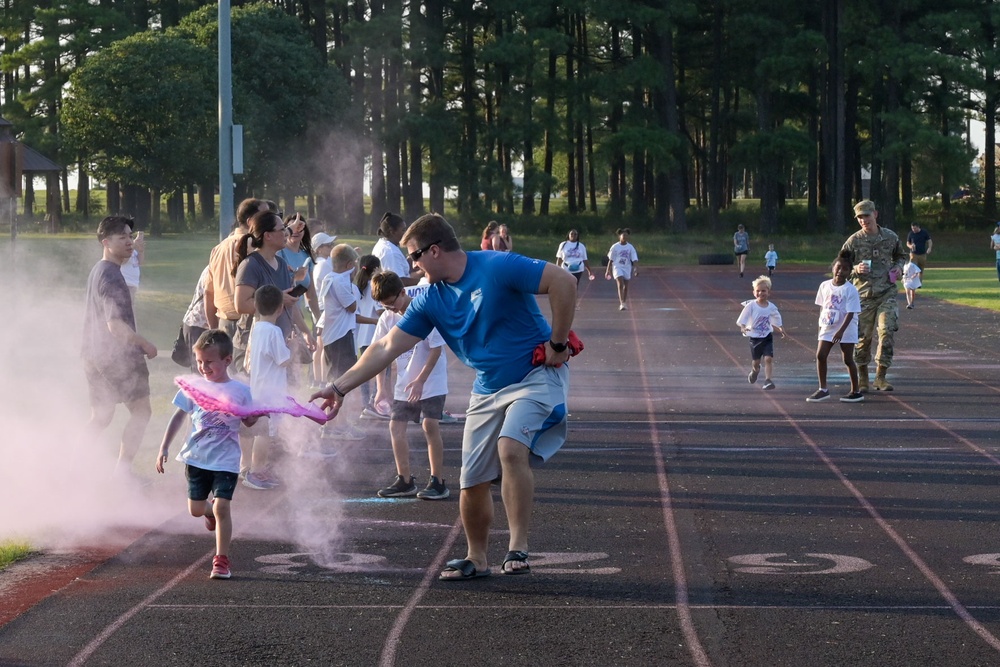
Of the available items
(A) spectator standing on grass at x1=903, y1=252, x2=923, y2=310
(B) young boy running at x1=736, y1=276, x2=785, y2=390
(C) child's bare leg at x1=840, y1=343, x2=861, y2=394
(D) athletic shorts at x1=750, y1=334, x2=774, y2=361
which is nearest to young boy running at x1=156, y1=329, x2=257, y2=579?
(C) child's bare leg at x1=840, y1=343, x2=861, y2=394

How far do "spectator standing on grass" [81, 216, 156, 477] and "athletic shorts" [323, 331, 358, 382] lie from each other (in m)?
2.24

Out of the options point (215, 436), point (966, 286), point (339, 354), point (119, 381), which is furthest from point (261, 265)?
point (966, 286)

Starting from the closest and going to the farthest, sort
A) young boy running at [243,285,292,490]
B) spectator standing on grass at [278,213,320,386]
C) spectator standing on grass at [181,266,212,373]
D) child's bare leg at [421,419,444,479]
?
young boy running at [243,285,292,490]
child's bare leg at [421,419,444,479]
spectator standing on grass at [181,266,212,373]
spectator standing on grass at [278,213,320,386]

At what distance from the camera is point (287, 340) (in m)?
9.15

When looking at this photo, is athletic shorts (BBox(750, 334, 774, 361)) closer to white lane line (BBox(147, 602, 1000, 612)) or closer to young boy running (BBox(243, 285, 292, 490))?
young boy running (BBox(243, 285, 292, 490))

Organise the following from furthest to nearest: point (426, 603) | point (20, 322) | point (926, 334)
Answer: point (926, 334) → point (20, 322) → point (426, 603)

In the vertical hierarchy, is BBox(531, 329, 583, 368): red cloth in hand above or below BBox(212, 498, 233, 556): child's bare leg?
above

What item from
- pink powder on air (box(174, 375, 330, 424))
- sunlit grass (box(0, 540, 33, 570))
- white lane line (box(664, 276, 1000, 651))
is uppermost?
pink powder on air (box(174, 375, 330, 424))

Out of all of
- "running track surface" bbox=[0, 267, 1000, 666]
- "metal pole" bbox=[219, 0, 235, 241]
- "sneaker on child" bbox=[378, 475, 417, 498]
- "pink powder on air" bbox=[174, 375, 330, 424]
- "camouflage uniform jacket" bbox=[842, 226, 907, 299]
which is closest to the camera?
"running track surface" bbox=[0, 267, 1000, 666]

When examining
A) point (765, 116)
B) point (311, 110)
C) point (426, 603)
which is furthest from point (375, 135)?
point (426, 603)

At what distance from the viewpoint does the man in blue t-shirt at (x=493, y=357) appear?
615 centimetres

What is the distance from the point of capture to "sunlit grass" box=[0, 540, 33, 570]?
684cm

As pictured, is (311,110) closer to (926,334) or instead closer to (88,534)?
(926,334)

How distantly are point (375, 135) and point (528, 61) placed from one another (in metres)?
7.47
